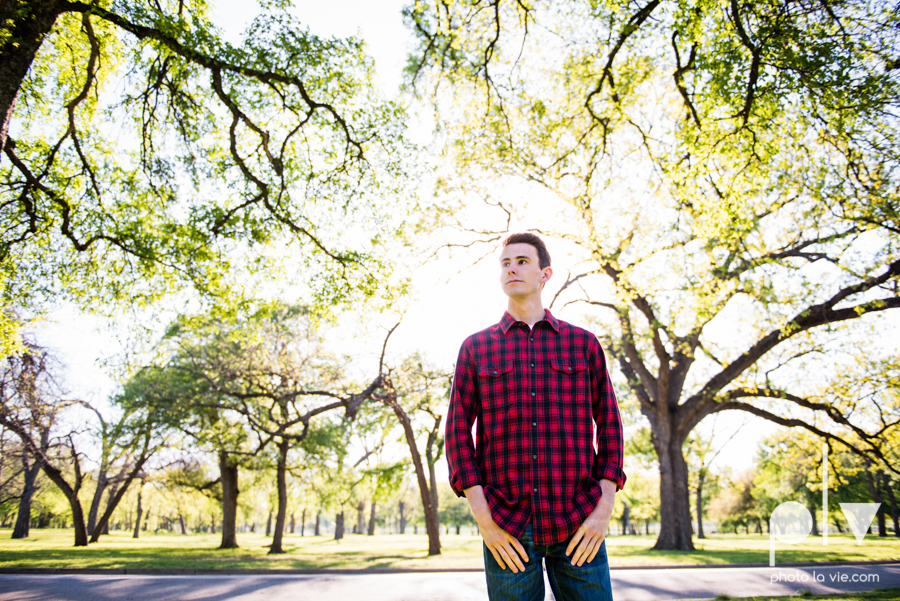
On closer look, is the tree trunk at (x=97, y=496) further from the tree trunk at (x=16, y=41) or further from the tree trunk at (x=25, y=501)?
the tree trunk at (x=16, y=41)

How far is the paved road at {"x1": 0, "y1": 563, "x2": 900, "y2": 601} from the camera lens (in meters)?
8.45

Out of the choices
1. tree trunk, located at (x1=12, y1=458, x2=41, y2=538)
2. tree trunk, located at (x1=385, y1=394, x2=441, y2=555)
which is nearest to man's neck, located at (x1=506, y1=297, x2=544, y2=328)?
tree trunk, located at (x1=385, y1=394, x2=441, y2=555)

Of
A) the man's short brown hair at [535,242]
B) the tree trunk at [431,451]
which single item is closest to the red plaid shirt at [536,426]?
the man's short brown hair at [535,242]

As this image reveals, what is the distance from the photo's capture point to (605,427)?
7.75 ft

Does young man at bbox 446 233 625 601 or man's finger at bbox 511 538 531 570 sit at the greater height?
young man at bbox 446 233 625 601

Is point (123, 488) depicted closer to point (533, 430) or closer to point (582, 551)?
point (533, 430)

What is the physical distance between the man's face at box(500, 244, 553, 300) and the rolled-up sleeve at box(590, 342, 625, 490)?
1.44 feet

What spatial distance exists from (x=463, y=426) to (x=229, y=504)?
83.3 feet

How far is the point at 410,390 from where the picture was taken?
1695 cm

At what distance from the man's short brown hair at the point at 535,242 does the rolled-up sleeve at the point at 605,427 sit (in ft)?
1.73

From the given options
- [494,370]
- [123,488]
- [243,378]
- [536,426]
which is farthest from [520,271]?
[123,488]

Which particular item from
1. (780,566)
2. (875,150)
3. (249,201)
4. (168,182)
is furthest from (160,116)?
(780,566)

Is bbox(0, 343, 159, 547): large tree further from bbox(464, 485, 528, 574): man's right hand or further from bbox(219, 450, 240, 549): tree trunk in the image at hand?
bbox(464, 485, 528, 574): man's right hand

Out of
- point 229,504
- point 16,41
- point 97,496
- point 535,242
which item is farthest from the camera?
point 97,496
